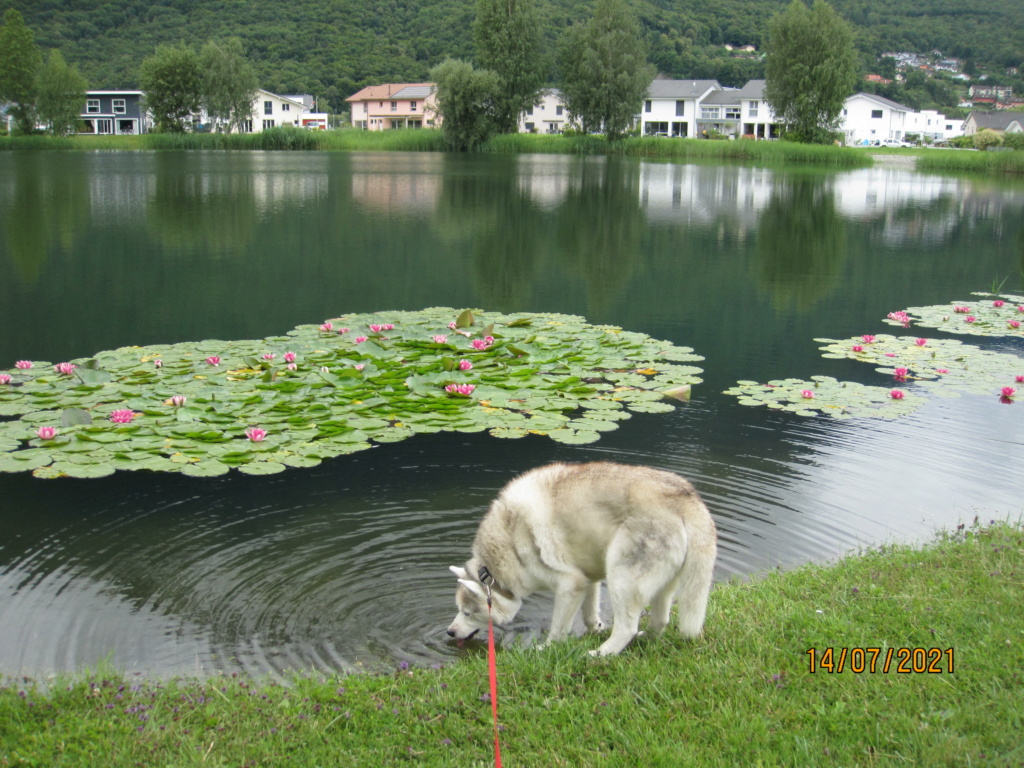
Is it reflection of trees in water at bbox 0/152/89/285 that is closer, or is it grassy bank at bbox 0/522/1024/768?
grassy bank at bbox 0/522/1024/768

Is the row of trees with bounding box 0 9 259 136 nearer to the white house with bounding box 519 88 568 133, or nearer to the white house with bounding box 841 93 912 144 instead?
the white house with bounding box 519 88 568 133

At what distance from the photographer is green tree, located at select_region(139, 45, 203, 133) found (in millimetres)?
77812

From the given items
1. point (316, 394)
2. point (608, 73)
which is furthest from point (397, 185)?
point (608, 73)

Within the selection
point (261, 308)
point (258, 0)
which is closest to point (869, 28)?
point (258, 0)

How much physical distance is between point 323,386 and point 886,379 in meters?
7.14

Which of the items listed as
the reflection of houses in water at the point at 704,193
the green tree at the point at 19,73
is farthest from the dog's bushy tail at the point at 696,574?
the green tree at the point at 19,73

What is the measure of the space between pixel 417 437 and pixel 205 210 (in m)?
22.9

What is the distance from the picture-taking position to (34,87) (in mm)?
76188

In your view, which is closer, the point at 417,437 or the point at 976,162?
the point at 417,437

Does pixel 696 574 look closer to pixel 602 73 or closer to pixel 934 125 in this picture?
pixel 602 73

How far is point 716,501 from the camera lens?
7.73 metres

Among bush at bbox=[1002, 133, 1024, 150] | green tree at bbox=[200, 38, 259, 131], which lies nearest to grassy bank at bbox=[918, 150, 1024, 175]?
bush at bbox=[1002, 133, 1024, 150]

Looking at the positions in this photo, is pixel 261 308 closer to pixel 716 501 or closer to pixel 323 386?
pixel 323 386
